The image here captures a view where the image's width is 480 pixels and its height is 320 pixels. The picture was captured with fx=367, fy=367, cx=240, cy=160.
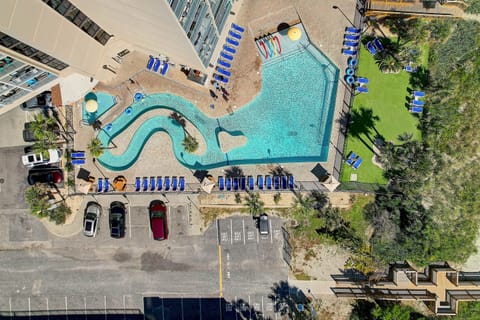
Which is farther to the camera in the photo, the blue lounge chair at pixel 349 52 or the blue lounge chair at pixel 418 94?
the blue lounge chair at pixel 349 52

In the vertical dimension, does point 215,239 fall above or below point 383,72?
below

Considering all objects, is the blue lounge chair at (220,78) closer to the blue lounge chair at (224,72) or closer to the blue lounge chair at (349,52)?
the blue lounge chair at (224,72)

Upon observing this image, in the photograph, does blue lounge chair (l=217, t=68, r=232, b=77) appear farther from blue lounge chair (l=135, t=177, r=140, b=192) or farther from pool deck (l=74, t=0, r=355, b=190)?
blue lounge chair (l=135, t=177, r=140, b=192)

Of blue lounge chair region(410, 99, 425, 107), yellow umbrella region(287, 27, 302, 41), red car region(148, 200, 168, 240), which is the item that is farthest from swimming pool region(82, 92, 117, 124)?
blue lounge chair region(410, 99, 425, 107)

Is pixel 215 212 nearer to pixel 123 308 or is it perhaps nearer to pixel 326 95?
pixel 123 308

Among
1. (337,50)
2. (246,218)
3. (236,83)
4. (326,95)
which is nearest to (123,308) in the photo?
(246,218)

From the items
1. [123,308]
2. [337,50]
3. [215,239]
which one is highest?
[337,50]

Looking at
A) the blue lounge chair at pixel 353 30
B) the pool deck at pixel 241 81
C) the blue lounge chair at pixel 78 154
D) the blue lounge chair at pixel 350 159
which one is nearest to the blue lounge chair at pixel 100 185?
the pool deck at pixel 241 81
